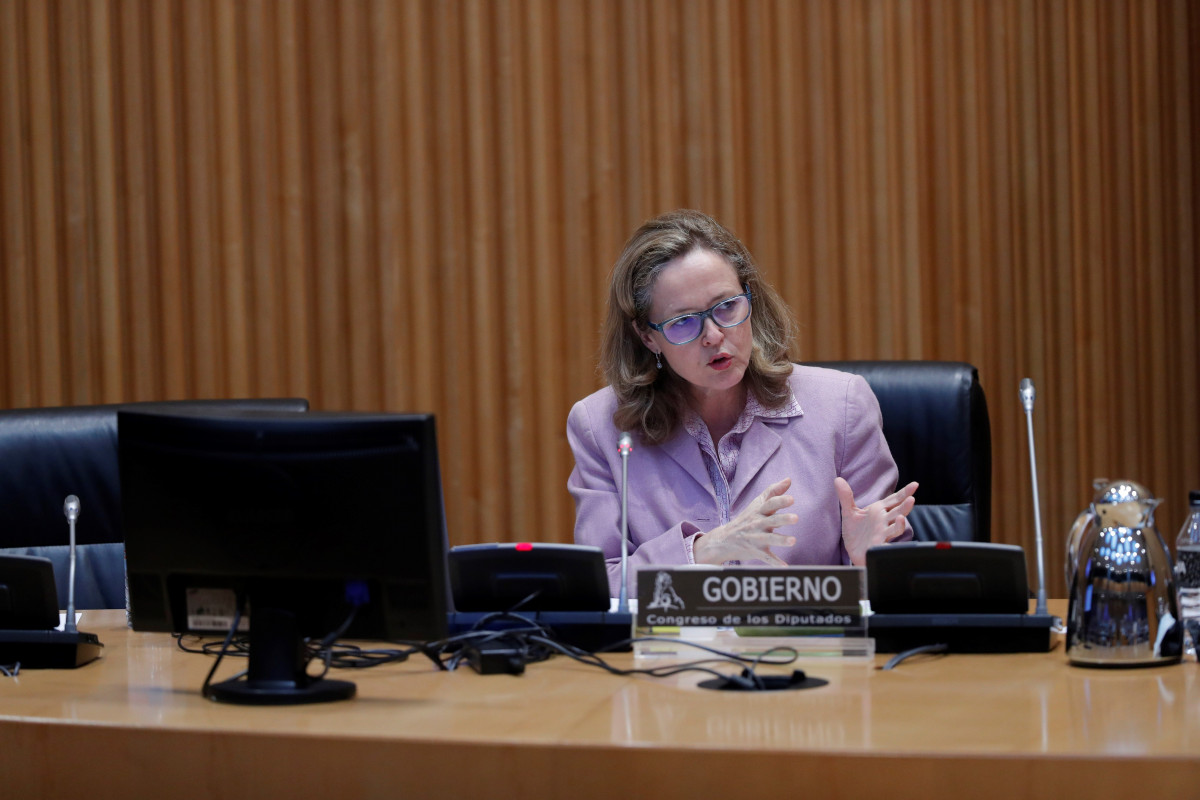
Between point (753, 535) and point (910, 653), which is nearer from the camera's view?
point (910, 653)

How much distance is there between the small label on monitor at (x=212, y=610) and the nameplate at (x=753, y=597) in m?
0.52

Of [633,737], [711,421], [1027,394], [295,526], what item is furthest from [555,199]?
[633,737]

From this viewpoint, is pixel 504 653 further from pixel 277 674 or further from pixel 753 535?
pixel 753 535

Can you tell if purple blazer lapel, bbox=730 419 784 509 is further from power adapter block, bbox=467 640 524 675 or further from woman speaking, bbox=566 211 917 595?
power adapter block, bbox=467 640 524 675

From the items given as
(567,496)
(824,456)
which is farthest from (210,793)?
(567,496)

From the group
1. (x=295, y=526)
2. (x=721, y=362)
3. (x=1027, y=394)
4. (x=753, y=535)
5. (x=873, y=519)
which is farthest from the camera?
(x=721, y=362)

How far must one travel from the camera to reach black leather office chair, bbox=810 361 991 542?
244 centimetres

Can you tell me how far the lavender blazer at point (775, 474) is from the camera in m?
2.35

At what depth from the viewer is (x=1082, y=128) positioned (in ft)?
11.4

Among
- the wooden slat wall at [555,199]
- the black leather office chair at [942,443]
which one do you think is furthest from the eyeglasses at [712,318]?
the wooden slat wall at [555,199]

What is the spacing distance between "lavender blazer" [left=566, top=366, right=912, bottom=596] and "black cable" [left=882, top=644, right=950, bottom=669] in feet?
2.28

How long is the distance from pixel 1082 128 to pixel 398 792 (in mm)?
3012

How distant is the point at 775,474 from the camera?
7.79ft

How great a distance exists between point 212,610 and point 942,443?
4.95ft
